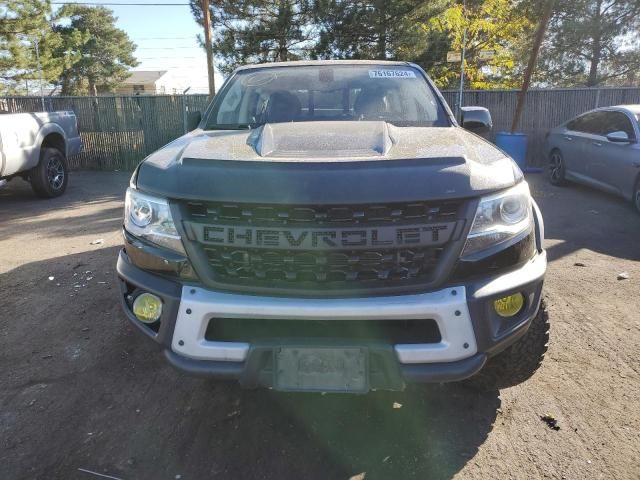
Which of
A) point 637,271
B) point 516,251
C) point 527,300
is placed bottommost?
point 637,271

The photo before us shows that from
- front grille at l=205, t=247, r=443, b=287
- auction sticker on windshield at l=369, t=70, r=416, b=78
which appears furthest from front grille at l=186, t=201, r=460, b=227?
auction sticker on windshield at l=369, t=70, r=416, b=78

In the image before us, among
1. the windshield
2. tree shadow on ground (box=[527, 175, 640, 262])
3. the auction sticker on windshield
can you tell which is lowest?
tree shadow on ground (box=[527, 175, 640, 262])

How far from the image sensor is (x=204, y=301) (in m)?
2.15

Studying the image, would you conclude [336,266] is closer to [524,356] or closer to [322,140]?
[322,140]

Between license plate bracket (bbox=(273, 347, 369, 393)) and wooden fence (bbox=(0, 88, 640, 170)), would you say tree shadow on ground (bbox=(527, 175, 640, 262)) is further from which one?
license plate bracket (bbox=(273, 347, 369, 393))

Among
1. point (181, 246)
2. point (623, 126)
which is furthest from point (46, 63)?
point (181, 246)

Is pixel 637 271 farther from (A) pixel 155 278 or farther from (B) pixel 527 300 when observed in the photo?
(A) pixel 155 278

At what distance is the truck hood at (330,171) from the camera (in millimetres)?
2074

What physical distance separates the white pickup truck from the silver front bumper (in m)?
6.76

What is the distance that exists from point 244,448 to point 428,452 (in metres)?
0.90

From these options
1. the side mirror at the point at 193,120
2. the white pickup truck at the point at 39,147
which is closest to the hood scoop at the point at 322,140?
the side mirror at the point at 193,120

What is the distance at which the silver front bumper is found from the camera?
2.06 metres

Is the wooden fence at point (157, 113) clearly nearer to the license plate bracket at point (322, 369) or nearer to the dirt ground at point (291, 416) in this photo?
the dirt ground at point (291, 416)

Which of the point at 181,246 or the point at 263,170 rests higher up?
the point at 263,170
